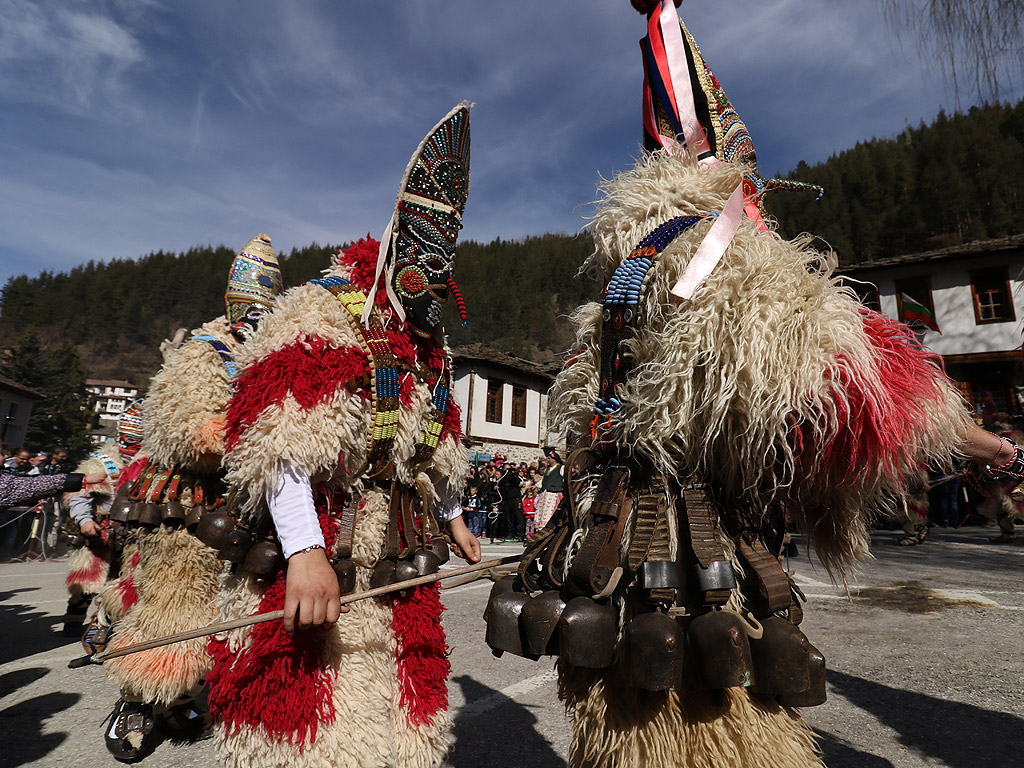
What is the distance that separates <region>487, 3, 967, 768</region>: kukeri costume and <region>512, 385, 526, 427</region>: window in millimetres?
24284

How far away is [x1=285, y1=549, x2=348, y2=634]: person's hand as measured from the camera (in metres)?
1.45

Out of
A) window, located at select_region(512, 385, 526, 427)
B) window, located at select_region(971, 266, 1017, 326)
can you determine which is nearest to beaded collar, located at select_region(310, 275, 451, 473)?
window, located at select_region(971, 266, 1017, 326)

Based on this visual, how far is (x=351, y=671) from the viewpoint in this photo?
1673 millimetres

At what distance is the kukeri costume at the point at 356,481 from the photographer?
159cm

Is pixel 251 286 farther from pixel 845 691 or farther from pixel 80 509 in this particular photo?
pixel 845 691

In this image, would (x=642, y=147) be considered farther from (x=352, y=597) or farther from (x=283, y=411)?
(x=352, y=597)

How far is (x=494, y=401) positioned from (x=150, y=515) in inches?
862

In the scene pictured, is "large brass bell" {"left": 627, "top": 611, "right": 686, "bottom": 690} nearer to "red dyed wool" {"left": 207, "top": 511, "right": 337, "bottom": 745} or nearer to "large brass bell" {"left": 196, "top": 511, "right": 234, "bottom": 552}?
"red dyed wool" {"left": 207, "top": 511, "right": 337, "bottom": 745}

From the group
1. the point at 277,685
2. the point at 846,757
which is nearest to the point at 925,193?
the point at 846,757

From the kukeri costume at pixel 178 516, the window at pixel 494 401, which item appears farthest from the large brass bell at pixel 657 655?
the window at pixel 494 401

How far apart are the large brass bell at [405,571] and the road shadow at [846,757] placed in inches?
77.2

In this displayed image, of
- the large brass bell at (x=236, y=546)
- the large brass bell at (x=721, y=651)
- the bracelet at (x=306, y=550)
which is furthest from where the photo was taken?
the large brass bell at (x=236, y=546)

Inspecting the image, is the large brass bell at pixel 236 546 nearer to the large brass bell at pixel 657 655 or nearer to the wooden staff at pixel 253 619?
the wooden staff at pixel 253 619

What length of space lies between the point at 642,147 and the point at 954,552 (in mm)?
9379
